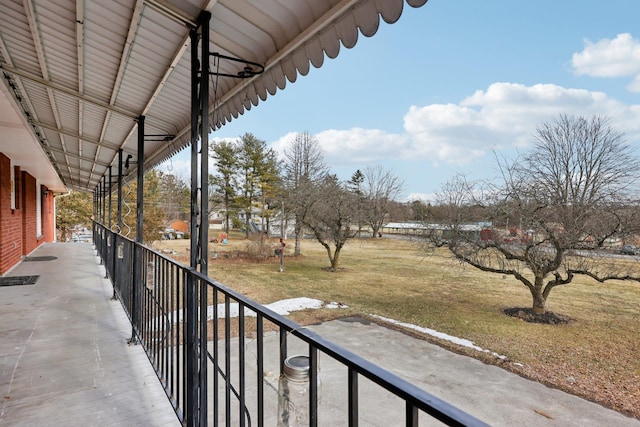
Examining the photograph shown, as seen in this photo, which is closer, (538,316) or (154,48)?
(154,48)

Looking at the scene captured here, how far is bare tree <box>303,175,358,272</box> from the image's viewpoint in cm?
1410

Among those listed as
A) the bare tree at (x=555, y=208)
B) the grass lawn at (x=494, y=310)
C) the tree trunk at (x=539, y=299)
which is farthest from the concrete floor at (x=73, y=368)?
the tree trunk at (x=539, y=299)

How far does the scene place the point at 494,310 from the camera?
28.0 feet

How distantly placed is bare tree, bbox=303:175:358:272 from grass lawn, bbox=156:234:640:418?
128 centimetres

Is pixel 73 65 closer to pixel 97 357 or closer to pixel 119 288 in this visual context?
pixel 97 357

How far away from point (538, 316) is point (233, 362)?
6.78 m

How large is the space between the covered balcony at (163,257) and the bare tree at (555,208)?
5.66 meters

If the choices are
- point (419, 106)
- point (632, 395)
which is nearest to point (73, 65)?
point (632, 395)

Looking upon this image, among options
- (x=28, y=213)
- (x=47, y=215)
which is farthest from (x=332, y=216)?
(x=47, y=215)

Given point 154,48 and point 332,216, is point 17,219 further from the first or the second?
point 332,216

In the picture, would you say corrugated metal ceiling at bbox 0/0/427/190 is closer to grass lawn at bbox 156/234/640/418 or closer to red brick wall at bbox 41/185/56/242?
grass lawn at bbox 156/234/640/418

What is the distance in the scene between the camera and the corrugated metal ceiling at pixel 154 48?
168 cm

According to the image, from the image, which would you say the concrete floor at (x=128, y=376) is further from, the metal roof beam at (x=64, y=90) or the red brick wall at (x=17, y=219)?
the metal roof beam at (x=64, y=90)

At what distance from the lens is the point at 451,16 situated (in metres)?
11.9
